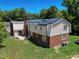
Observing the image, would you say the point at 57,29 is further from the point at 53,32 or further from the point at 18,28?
the point at 18,28

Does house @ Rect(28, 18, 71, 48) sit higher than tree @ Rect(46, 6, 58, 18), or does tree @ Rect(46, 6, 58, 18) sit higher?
tree @ Rect(46, 6, 58, 18)

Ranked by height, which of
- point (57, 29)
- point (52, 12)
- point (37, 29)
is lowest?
point (37, 29)

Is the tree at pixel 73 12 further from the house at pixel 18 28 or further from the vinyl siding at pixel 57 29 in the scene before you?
the house at pixel 18 28

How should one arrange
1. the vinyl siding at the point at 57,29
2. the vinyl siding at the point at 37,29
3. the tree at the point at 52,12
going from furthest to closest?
1. the tree at the point at 52,12
2. the vinyl siding at the point at 37,29
3. the vinyl siding at the point at 57,29

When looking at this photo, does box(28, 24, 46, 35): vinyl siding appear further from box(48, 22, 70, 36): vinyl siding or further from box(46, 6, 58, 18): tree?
box(46, 6, 58, 18): tree

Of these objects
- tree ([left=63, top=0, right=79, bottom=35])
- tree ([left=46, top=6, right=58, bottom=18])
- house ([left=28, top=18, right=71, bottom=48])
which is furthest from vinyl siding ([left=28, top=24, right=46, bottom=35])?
tree ([left=63, top=0, right=79, bottom=35])

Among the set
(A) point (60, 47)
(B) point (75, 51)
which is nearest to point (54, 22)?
(A) point (60, 47)

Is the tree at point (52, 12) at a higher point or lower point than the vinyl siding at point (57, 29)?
higher

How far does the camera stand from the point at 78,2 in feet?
189

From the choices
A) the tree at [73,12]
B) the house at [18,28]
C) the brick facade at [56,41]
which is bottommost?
the brick facade at [56,41]

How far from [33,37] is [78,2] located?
22.9 meters

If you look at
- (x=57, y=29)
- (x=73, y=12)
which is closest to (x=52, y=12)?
(x=73, y=12)

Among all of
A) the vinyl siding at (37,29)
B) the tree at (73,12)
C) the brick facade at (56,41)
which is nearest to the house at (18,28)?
the vinyl siding at (37,29)

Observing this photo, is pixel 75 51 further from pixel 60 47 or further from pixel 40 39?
pixel 40 39
